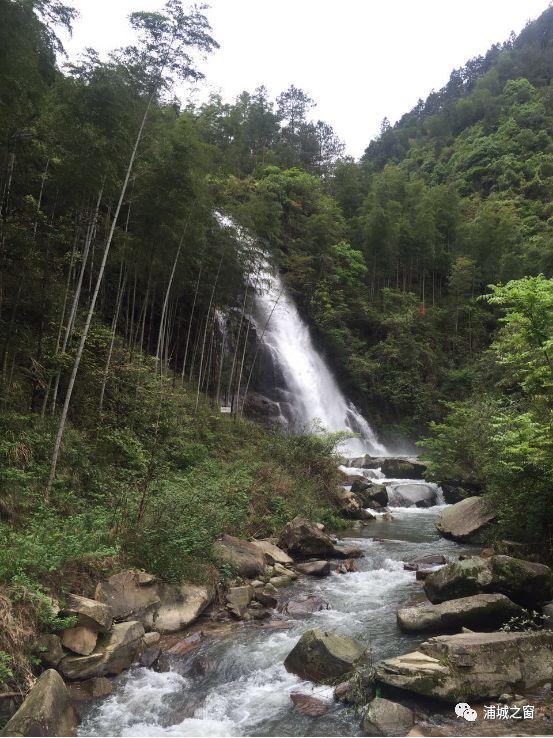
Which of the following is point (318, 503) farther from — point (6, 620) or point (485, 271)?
point (485, 271)

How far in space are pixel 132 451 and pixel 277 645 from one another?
587cm

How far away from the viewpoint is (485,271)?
3438cm

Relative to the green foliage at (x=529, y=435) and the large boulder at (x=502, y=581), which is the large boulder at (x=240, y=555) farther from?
the green foliage at (x=529, y=435)

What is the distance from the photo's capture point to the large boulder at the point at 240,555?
26.2 ft

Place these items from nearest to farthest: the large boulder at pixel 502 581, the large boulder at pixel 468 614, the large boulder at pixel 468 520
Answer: the large boulder at pixel 468 614
the large boulder at pixel 502 581
the large boulder at pixel 468 520

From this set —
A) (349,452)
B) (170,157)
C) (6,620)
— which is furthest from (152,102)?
(349,452)

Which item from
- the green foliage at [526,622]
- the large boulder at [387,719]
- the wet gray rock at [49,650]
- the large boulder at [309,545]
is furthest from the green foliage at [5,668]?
the large boulder at [309,545]

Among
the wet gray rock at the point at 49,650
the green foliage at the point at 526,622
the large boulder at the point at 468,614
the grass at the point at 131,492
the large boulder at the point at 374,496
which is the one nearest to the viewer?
the wet gray rock at the point at 49,650

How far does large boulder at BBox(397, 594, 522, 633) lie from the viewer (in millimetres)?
5938

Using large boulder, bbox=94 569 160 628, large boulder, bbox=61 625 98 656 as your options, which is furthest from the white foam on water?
large boulder, bbox=94 569 160 628

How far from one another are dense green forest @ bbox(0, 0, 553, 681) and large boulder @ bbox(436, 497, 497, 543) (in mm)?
846

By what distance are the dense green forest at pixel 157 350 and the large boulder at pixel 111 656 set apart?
2.11 feet

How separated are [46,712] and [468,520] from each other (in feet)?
30.9

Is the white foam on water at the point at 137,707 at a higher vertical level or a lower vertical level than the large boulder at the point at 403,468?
lower
